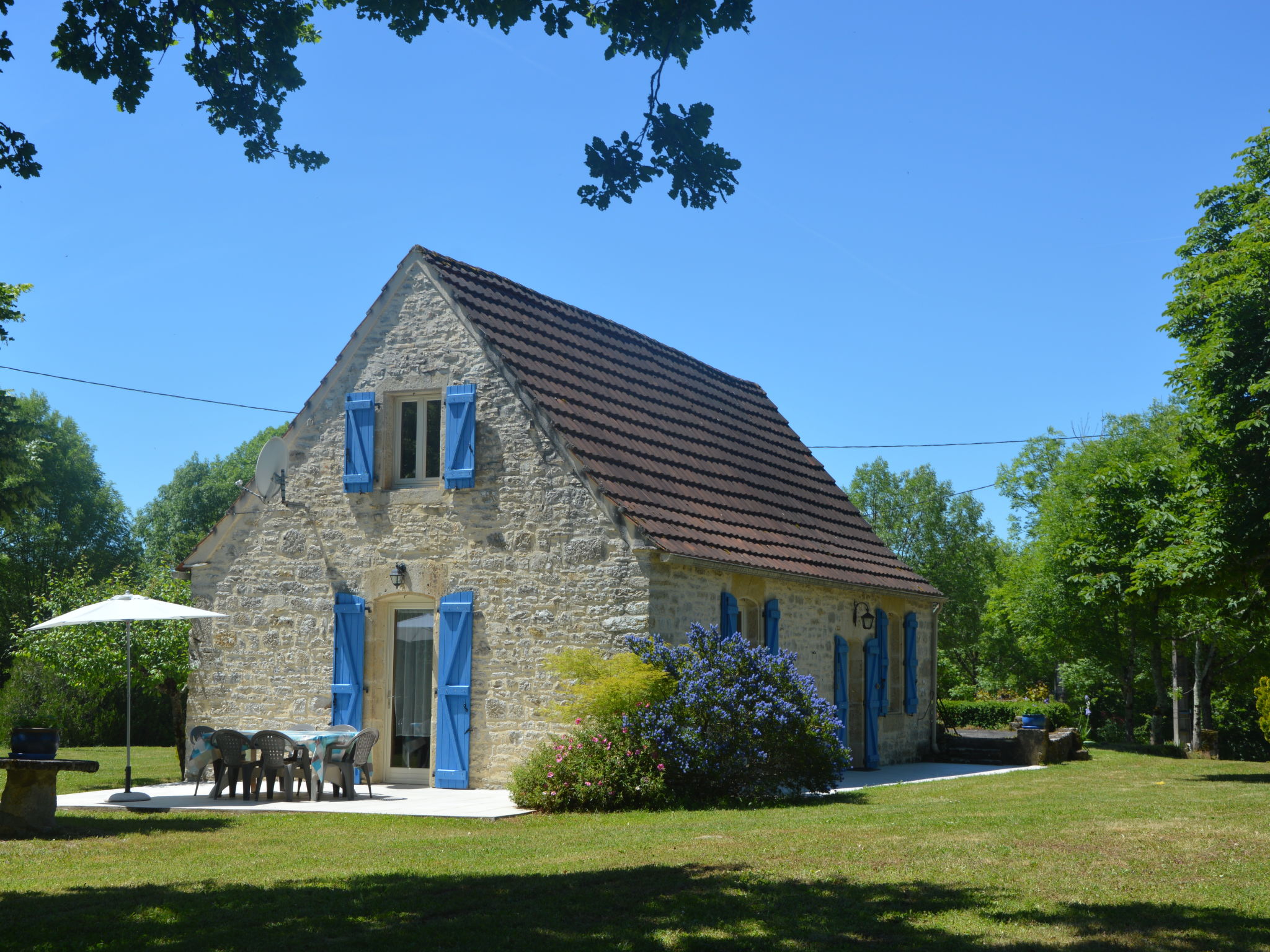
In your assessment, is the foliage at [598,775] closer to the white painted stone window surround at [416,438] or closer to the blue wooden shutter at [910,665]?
the white painted stone window surround at [416,438]

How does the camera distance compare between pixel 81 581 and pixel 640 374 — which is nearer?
pixel 640 374

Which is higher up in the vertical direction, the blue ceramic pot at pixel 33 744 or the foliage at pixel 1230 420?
the foliage at pixel 1230 420

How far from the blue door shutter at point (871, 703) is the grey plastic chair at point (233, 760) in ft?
30.5

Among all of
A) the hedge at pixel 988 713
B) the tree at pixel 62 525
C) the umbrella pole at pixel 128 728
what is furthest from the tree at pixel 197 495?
the umbrella pole at pixel 128 728

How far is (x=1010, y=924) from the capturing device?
20.5 ft

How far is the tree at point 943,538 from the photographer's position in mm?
56562

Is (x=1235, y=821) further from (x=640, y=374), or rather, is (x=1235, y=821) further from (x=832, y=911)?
(x=640, y=374)

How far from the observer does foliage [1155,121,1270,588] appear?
1588 centimetres

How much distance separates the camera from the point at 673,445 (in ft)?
56.7

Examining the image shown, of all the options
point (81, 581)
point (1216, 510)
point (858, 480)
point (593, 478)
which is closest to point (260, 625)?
point (593, 478)

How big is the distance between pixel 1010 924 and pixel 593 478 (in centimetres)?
883

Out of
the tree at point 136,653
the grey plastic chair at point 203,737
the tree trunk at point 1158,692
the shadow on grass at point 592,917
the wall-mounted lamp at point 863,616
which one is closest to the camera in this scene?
the shadow on grass at point 592,917

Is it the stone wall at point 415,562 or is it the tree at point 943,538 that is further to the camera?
the tree at point 943,538

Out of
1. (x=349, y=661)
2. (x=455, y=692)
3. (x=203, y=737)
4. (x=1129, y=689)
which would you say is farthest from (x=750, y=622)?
(x=1129, y=689)
